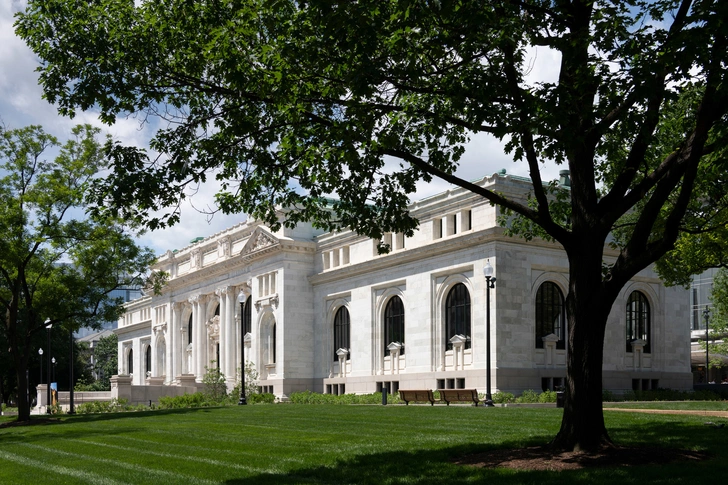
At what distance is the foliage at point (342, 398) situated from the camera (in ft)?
160

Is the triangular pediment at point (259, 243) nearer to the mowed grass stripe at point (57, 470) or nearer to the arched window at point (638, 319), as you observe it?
the arched window at point (638, 319)

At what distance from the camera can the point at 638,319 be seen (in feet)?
177

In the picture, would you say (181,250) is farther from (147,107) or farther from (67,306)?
(147,107)

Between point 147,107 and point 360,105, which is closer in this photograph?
point 360,105

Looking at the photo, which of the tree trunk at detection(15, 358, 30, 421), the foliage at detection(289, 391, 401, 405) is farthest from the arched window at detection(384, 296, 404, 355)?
the tree trunk at detection(15, 358, 30, 421)

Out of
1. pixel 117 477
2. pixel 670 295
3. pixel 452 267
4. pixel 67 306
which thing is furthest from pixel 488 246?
pixel 117 477

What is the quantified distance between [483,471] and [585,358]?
295 cm

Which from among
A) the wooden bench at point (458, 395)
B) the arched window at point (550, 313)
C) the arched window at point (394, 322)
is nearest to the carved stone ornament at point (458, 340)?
the arched window at point (550, 313)

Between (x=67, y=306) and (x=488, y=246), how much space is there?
2268 centimetres

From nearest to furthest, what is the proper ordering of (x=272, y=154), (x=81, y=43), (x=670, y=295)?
(x=81, y=43) → (x=272, y=154) → (x=670, y=295)

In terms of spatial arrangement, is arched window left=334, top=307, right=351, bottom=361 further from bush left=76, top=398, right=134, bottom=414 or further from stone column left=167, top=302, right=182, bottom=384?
stone column left=167, top=302, right=182, bottom=384

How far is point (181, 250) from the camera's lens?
3307 inches

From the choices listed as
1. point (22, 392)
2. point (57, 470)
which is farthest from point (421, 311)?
point (57, 470)

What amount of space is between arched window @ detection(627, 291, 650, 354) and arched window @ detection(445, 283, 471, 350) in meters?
11.5
